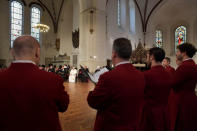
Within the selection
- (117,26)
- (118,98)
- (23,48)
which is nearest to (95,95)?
(118,98)

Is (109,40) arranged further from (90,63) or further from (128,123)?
(128,123)

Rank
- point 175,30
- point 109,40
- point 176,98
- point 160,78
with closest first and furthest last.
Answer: point 160,78
point 176,98
point 109,40
point 175,30

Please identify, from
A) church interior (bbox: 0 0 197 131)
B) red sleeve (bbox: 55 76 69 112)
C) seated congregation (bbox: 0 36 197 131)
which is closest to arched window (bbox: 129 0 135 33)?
church interior (bbox: 0 0 197 131)

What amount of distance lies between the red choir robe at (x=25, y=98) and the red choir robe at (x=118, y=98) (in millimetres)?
404

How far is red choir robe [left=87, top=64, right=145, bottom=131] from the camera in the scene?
1323 millimetres

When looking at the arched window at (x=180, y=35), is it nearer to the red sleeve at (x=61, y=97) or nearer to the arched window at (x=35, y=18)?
the arched window at (x=35, y=18)

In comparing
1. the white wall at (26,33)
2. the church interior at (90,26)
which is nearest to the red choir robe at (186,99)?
the church interior at (90,26)

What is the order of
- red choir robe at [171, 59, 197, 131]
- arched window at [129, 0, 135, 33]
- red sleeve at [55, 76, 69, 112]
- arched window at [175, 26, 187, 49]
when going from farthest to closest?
arched window at [175, 26, 187, 49]
arched window at [129, 0, 135, 33]
red choir robe at [171, 59, 197, 131]
red sleeve at [55, 76, 69, 112]

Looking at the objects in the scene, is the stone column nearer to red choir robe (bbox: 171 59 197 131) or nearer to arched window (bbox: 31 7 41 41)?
arched window (bbox: 31 7 41 41)

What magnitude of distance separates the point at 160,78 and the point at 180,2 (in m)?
21.2

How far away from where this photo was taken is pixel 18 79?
43.5 inches

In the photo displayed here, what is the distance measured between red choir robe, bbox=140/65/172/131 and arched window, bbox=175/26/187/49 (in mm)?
21511

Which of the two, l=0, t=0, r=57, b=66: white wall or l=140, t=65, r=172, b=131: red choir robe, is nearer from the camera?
l=140, t=65, r=172, b=131: red choir robe

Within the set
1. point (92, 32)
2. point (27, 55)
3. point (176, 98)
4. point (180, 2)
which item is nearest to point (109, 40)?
point (92, 32)
